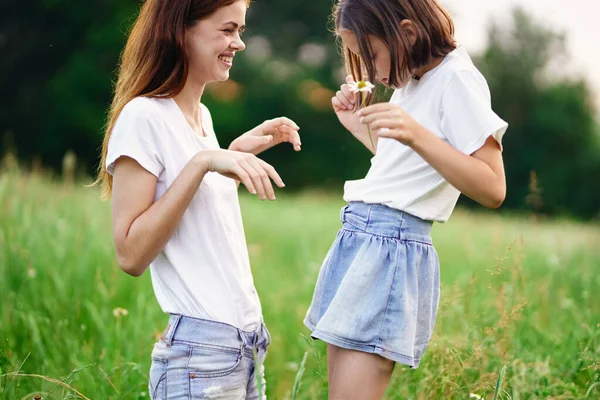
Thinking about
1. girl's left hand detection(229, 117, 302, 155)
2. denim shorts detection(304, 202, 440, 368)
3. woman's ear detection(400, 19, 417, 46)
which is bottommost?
denim shorts detection(304, 202, 440, 368)

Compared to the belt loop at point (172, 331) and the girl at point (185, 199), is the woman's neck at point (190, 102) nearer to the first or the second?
the girl at point (185, 199)

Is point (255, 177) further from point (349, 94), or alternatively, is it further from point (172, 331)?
point (349, 94)

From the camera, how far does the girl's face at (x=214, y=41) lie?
1908 mm

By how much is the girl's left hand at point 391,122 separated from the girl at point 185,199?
0.25 m

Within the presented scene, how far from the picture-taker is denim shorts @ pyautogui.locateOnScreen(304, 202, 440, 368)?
177 cm

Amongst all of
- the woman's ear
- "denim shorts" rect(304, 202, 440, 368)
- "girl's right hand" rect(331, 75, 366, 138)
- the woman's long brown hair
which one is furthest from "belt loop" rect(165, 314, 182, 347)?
the woman's ear

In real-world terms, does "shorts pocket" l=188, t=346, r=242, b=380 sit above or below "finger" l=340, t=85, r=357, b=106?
below

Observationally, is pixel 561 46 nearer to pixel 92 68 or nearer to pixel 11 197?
pixel 92 68

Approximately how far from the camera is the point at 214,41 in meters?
1.91

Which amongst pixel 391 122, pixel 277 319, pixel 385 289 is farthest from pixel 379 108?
pixel 277 319

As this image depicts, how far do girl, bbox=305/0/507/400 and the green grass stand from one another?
0.81ft

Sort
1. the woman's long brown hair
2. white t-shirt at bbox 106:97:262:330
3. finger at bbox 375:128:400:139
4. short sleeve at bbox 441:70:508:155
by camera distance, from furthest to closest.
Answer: the woman's long brown hair < white t-shirt at bbox 106:97:262:330 < short sleeve at bbox 441:70:508:155 < finger at bbox 375:128:400:139

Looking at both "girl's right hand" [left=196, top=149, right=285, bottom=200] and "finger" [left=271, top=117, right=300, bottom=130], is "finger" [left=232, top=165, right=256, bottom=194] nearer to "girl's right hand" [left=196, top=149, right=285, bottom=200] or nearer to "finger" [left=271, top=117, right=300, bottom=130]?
"girl's right hand" [left=196, top=149, right=285, bottom=200]

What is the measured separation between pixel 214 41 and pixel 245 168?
465mm
